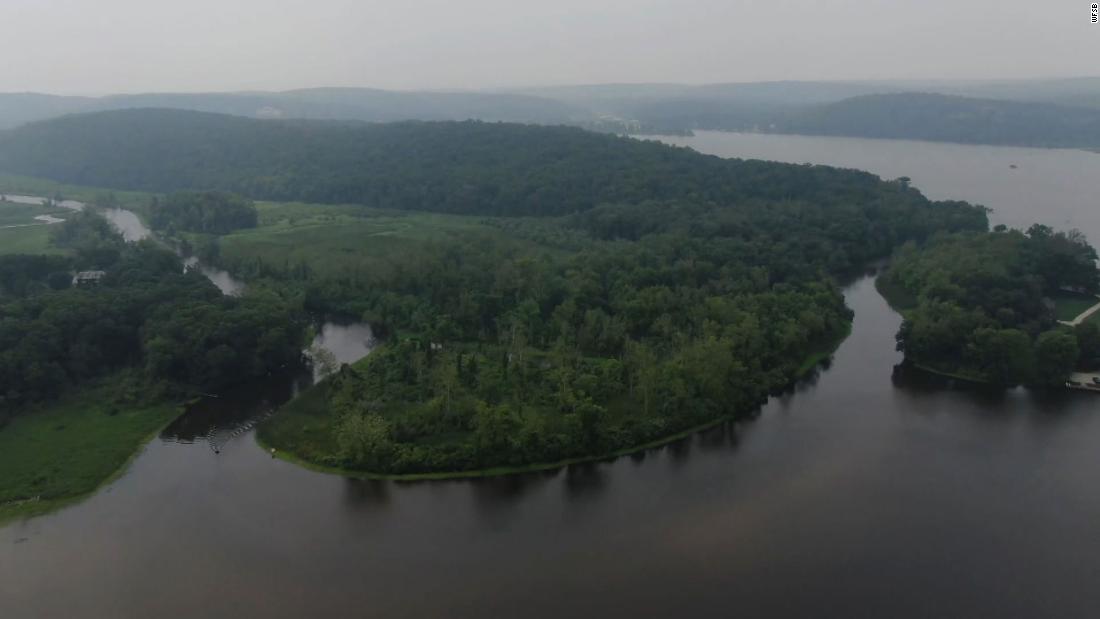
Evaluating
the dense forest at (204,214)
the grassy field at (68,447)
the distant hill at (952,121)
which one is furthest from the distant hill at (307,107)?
the grassy field at (68,447)

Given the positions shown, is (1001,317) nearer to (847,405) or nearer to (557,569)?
(847,405)

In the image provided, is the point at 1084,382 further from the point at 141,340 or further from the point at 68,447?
the point at 141,340

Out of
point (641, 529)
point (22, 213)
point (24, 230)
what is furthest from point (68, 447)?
point (22, 213)

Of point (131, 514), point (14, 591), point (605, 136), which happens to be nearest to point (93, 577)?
point (14, 591)

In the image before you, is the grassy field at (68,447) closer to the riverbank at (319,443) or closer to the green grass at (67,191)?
the riverbank at (319,443)

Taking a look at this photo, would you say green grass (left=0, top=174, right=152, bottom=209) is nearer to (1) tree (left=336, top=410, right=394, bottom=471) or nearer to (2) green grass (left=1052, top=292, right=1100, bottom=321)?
(1) tree (left=336, top=410, right=394, bottom=471)

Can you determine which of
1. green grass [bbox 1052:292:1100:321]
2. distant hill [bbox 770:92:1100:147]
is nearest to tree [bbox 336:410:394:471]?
green grass [bbox 1052:292:1100:321]
